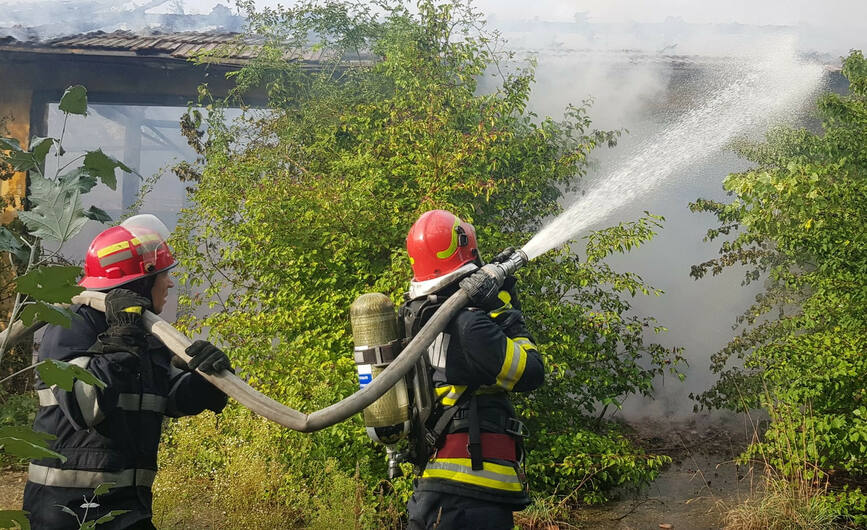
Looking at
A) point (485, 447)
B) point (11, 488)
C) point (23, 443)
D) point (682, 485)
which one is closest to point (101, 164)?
point (23, 443)

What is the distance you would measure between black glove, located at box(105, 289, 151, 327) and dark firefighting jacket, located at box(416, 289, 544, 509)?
1173 mm

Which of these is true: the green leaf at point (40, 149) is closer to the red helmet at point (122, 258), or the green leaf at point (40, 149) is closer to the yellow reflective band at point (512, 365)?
the red helmet at point (122, 258)

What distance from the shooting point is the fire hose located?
2.69 metres

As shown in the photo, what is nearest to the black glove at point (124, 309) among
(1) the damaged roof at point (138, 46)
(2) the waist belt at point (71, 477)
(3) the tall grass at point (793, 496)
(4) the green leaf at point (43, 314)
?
(2) the waist belt at point (71, 477)

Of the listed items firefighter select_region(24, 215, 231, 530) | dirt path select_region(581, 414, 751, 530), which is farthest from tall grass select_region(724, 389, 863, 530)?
firefighter select_region(24, 215, 231, 530)

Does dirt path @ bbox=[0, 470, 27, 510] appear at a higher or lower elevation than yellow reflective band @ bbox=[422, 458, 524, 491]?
lower

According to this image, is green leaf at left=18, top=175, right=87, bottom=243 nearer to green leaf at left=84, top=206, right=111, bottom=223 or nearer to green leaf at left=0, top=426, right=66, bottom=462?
green leaf at left=84, top=206, right=111, bottom=223

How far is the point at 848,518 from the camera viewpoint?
5.45m

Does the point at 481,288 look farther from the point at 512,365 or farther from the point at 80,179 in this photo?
the point at 80,179

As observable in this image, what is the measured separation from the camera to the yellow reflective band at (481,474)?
3.05m

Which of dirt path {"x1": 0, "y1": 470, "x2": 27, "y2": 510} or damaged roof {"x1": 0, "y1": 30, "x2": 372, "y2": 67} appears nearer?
dirt path {"x1": 0, "y1": 470, "x2": 27, "y2": 510}

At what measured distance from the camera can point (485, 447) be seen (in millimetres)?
3092

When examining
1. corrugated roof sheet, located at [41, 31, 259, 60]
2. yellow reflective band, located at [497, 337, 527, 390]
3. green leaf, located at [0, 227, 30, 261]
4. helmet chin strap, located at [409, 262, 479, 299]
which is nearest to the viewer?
green leaf, located at [0, 227, 30, 261]

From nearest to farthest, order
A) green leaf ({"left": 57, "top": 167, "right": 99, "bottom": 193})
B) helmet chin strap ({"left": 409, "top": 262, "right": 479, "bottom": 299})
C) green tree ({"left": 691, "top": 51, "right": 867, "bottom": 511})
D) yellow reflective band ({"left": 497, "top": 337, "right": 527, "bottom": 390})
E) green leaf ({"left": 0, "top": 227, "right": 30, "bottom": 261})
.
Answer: green leaf ({"left": 0, "top": 227, "right": 30, "bottom": 261}) → green leaf ({"left": 57, "top": 167, "right": 99, "bottom": 193}) → yellow reflective band ({"left": 497, "top": 337, "right": 527, "bottom": 390}) → helmet chin strap ({"left": 409, "top": 262, "right": 479, "bottom": 299}) → green tree ({"left": 691, "top": 51, "right": 867, "bottom": 511})
